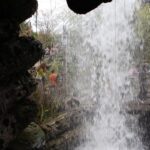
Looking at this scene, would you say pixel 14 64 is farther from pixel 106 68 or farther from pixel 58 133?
pixel 106 68

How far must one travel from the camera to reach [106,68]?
12.6 metres

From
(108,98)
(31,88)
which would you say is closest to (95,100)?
(108,98)

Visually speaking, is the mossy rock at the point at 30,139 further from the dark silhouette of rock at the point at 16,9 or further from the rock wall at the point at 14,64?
the dark silhouette of rock at the point at 16,9

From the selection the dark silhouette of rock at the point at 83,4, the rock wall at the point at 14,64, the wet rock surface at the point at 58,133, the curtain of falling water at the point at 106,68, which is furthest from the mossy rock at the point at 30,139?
the curtain of falling water at the point at 106,68

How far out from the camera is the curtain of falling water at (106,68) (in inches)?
418

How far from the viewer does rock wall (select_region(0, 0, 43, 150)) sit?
4.78 metres

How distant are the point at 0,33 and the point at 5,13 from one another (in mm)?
295

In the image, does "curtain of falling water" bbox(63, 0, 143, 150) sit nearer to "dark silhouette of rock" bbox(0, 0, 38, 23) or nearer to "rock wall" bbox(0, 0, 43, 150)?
"rock wall" bbox(0, 0, 43, 150)

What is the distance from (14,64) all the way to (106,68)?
7.92 metres

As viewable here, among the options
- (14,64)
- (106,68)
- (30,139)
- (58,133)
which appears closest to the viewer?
(14,64)

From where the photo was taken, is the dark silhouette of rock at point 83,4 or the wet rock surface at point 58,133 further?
the wet rock surface at point 58,133

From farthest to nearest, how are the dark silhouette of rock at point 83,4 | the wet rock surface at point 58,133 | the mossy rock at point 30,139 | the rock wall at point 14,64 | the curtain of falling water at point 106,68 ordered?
1. the curtain of falling water at point 106,68
2. the wet rock surface at point 58,133
3. the mossy rock at point 30,139
4. the rock wall at point 14,64
5. the dark silhouette of rock at point 83,4

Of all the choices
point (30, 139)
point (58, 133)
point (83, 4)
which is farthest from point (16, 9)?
point (58, 133)

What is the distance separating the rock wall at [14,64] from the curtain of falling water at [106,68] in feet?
14.5
